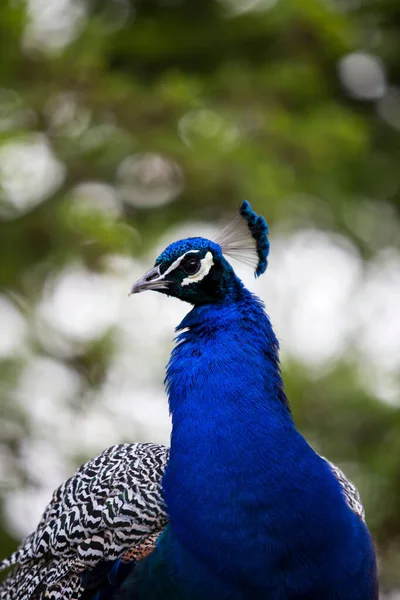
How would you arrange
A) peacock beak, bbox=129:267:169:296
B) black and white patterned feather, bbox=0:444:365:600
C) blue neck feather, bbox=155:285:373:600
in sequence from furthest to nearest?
peacock beak, bbox=129:267:169:296
black and white patterned feather, bbox=0:444:365:600
blue neck feather, bbox=155:285:373:600

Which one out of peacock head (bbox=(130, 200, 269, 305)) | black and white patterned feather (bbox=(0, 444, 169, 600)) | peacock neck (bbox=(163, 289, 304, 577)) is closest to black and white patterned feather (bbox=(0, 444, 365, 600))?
black and white patterned feather (bbox=(0, 444, 169, 600))

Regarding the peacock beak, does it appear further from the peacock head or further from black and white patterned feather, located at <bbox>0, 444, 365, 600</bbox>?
black and white patterned feather, located at <bbox>0, 444, 365, 600</bbox>

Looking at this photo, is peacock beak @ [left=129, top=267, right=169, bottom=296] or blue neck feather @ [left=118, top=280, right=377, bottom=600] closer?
blue neck feather @ [left=118, top=280, right=377, bottom=600]

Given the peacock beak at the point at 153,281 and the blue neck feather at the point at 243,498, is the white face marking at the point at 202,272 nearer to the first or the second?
the peacock beak at the point at 153,281

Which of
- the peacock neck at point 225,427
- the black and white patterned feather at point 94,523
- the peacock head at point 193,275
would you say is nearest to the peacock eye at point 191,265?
the peacock head at point 193,275

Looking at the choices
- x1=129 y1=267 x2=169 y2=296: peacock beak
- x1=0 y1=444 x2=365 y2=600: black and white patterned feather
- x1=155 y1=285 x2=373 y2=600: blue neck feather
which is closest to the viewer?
x1=155 y1=285 x2=373 y2=600: blue neck feather

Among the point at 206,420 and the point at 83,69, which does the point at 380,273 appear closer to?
the point at 83,69

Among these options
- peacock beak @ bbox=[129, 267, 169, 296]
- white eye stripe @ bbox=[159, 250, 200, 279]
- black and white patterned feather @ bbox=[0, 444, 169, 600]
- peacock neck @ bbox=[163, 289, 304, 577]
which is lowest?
black and white patterned feather @ bbox=[0, 444, 169, 600]

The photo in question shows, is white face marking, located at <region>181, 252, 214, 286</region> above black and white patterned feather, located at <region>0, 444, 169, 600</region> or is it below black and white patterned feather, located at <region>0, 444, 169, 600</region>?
above

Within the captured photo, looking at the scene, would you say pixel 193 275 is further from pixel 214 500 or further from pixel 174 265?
pixel 214 500

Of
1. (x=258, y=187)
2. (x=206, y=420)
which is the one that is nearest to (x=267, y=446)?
(x=206, y=420)

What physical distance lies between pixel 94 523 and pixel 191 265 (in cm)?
81

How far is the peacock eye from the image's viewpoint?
273 centimetres

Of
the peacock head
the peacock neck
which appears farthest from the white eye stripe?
the peacock neck
